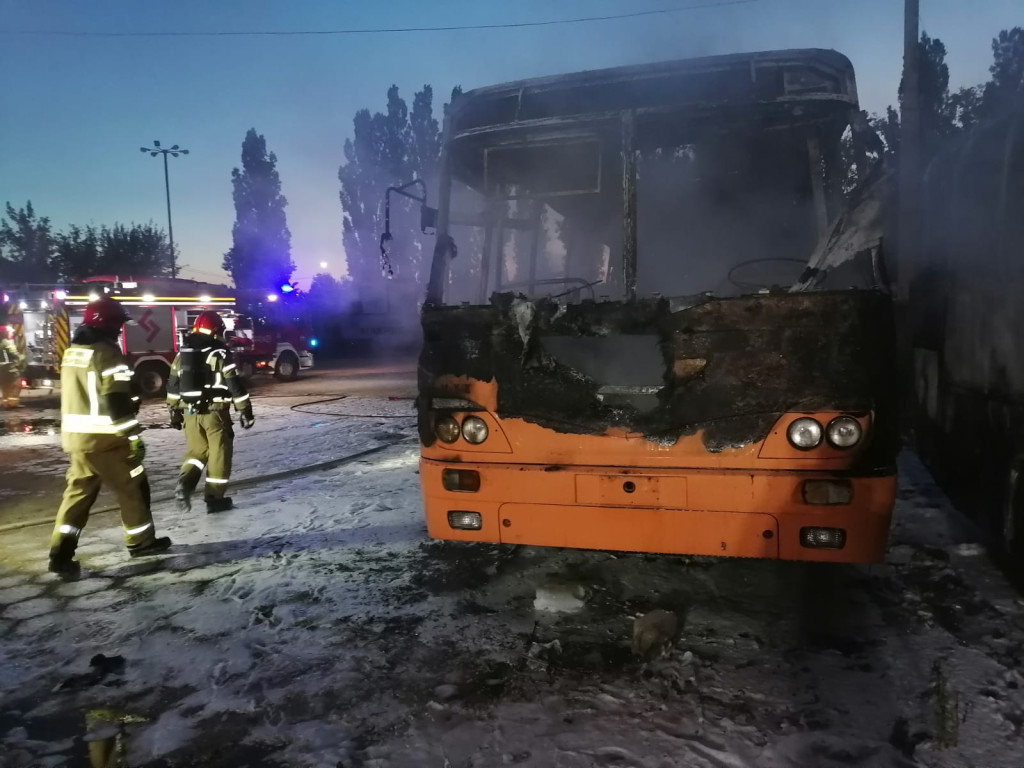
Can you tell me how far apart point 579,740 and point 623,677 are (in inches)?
18.3

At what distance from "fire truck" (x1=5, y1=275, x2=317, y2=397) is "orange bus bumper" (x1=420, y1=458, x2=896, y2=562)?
44.6 ft

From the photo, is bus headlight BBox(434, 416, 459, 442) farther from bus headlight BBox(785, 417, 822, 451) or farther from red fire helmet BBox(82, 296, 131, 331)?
red fire helmet BBox(82, 296, 131, 331)

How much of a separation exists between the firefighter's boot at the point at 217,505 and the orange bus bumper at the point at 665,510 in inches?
116

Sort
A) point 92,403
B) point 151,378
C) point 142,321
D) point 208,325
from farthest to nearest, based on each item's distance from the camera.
Result: point 142,321, point 151,378, point 208,325, point 92,403

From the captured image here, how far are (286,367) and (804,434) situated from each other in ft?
64.8

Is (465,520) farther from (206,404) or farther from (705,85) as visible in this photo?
(206,404)

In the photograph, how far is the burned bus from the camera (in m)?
3.01

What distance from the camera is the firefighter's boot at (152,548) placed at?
459 centimetres

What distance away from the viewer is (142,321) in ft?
54.9

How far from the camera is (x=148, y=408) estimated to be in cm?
1359

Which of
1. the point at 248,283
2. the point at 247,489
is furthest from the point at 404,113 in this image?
the point at 247,489

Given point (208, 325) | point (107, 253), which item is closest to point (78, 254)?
point (107, 253)

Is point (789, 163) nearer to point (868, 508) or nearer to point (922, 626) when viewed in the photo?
point (868, 508)

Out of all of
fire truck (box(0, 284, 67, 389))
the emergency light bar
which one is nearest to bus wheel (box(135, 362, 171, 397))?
the emergency light bar
